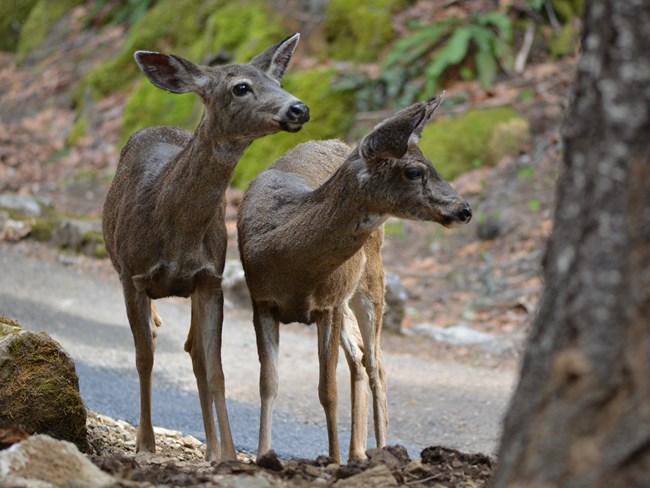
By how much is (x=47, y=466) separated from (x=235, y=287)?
334 inches

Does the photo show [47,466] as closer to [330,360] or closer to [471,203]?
[330,360]

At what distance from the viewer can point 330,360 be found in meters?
6.78

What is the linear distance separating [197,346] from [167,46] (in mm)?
15454

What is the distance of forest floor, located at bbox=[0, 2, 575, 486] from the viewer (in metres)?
12.4

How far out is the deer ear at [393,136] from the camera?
5961mm

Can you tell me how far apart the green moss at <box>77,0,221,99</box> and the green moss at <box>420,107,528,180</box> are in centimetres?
728

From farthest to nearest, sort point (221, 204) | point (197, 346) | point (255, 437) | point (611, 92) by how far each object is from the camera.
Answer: point (255, 437), point (197, 346), point (221, 204), point (611, 92)

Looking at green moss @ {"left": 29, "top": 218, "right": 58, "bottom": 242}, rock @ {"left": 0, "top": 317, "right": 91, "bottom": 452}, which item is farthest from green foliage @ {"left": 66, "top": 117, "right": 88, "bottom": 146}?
rock @ {"left": 0, "top": 317, "right": 91, "bottom": 452}

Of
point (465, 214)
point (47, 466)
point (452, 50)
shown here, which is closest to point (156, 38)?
point (452, 50)

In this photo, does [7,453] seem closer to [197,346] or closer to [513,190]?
[197,346]

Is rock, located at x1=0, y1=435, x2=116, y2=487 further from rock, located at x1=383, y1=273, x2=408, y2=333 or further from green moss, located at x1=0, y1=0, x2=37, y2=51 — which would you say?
green moss, located at x1=0, y1=0, x2=37, y2=51

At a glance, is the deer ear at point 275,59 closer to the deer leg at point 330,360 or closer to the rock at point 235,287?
the deer leg at point 330,360

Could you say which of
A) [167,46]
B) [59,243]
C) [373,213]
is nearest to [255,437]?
[373,213]

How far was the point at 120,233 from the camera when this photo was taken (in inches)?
264
